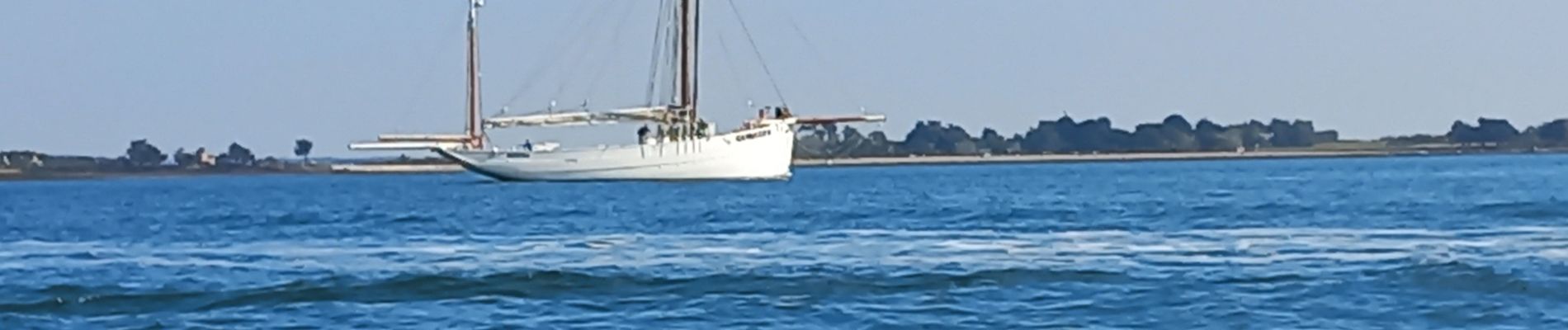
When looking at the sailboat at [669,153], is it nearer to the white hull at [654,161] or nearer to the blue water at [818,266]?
the white hull at [654,161]

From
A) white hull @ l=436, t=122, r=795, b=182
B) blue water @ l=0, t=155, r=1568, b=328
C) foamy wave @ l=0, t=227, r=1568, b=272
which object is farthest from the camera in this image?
white hull @ l=436, t=122, r=795, b=182

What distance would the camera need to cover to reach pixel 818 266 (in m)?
31.0

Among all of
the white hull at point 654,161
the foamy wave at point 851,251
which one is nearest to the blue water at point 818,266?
the foamy wave at point 851,251

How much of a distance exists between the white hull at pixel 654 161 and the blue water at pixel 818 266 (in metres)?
35.0

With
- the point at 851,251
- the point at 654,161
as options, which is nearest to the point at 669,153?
the point at 654,161

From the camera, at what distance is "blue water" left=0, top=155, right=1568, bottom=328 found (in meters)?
23.8

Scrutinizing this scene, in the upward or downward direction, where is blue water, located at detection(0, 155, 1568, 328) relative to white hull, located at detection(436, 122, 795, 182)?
downward

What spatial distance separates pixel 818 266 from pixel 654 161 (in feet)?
211

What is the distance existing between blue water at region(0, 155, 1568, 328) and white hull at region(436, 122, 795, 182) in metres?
35.0

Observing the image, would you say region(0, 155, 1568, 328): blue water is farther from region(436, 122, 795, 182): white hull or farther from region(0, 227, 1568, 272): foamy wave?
region(436, 122, 795, 182): white hull

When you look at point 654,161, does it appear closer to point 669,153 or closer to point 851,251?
point 669,153

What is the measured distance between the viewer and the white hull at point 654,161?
311ft

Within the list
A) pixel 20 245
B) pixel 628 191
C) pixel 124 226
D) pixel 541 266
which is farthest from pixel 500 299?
pixel 628 191

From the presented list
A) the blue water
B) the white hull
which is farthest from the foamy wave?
the white hull
